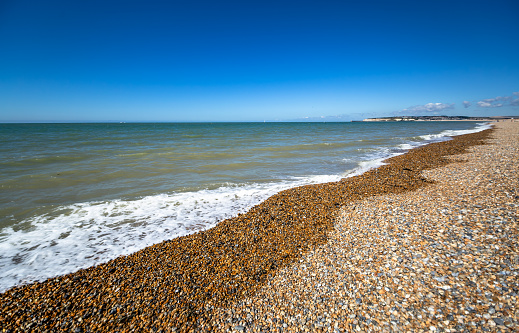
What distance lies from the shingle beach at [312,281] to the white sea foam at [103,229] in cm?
67

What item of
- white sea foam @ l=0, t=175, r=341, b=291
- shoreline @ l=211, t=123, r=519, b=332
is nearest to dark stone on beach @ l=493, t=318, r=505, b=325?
shoreline @ l=211, t=123, r=519, b=332

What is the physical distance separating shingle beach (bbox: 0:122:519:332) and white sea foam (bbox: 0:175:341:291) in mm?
672

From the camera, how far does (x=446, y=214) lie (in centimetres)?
575

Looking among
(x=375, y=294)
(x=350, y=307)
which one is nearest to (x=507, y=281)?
(x=375, y=294)

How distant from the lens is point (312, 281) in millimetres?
3992

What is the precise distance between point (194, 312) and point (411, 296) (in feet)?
11.8

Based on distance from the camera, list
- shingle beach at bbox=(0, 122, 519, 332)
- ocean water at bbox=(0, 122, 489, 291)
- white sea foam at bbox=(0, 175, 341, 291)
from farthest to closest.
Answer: ocean water at bbox=(0, 122, 489, 291), white sea foam at bbox=(0, 175, 341, 291), shingle beach at bbox=(0, 122, 519, 332)

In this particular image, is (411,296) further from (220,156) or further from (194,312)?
(220,156)

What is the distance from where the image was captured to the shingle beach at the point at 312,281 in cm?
321

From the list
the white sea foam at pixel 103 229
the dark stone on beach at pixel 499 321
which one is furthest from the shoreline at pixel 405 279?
the white sea foam at pixel 103 229

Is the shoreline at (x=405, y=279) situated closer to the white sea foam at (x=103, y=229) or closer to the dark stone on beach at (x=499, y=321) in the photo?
the dark stone on beach at (x=499, y=321)

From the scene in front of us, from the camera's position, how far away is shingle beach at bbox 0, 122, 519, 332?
3.21m

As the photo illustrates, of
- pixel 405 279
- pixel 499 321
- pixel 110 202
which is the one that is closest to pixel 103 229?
pixel 110 202

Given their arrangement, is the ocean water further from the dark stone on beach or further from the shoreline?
the dark stone on beach
